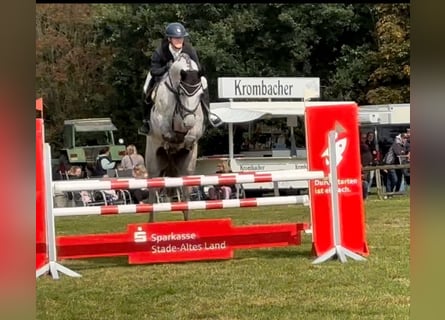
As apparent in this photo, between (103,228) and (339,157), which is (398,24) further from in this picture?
(339,157)

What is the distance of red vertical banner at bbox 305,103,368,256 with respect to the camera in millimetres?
5406

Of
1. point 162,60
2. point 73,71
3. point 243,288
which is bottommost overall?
point 243,288

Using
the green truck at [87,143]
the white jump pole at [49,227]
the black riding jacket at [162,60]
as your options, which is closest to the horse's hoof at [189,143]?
the black riding jacket at [162,60]

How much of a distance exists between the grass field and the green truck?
10195mm

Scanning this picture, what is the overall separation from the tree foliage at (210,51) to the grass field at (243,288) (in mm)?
12679

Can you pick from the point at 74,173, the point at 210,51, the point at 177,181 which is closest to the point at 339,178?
the point at 177,181

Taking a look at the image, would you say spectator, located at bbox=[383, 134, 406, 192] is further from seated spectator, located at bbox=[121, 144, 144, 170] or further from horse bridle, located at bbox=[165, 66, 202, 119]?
horse bridle, located at bbox=[165, 66, 202, 119]

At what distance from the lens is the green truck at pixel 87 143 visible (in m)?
16.1

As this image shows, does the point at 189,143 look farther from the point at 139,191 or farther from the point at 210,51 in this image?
the point at 210,51

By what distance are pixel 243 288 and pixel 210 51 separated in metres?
16.3

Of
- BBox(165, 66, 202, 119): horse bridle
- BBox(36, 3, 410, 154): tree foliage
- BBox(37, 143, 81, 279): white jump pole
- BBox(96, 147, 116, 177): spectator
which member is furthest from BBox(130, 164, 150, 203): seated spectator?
BBox(36, 3, 410, 154): tree foliage

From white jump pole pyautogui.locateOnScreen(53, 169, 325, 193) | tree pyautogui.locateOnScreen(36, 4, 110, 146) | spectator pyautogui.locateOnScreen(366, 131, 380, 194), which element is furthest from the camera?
tree pyautogui.locateOnScreen(36, 4, 110, 146)

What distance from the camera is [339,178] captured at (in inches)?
216
